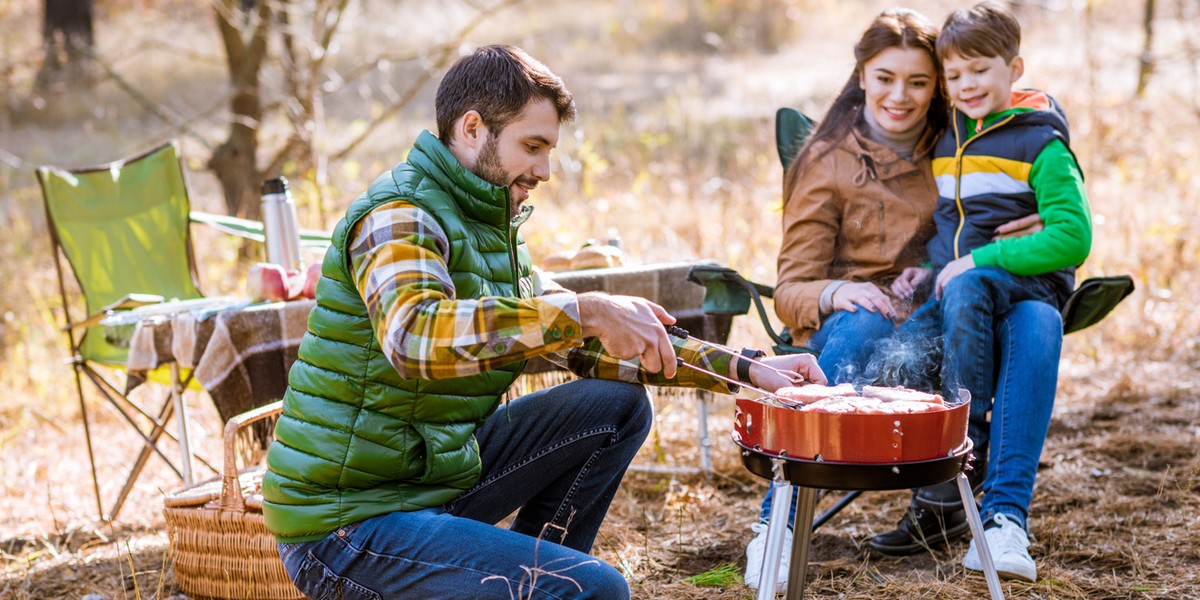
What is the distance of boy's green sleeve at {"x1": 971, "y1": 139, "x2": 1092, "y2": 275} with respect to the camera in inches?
107

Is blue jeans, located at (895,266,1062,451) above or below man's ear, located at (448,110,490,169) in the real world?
below

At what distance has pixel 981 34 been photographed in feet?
9.16

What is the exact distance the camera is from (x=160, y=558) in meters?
3.12

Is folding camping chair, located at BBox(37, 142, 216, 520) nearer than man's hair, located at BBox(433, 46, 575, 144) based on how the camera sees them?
No

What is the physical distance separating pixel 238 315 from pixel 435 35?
10786 mm

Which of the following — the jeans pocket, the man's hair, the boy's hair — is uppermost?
the boy's hair

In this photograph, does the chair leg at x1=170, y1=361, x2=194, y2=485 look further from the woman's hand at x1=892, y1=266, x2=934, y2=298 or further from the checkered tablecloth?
the woman's hand at x1=892, y1=266, x2=934, y2=298

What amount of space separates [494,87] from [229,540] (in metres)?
1.31

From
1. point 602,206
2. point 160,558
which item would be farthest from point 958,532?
point 602,206

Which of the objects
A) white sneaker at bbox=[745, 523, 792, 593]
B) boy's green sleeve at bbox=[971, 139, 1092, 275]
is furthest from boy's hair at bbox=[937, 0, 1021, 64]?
white sneaker at bbox=[745, 523, 792, 593]

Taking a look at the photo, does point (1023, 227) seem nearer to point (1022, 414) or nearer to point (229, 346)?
point (1022, 414)

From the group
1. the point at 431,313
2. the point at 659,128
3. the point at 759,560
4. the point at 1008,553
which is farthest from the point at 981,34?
the point at 659,128

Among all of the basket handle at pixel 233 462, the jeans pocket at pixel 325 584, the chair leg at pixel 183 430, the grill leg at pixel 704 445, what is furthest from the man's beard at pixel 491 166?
the grill leg at pixel 704 445

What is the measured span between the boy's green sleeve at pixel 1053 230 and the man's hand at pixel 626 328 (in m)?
1.32
